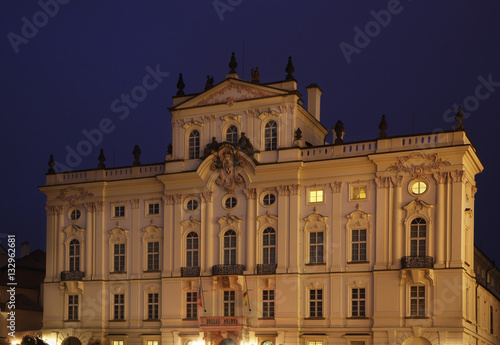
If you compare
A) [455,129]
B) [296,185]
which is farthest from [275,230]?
[455,129]

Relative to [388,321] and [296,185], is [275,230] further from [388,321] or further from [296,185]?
[388,321]

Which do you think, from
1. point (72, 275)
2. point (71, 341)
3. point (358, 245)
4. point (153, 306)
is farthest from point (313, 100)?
point (71, 341)

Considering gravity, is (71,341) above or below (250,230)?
below

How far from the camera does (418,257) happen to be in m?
44.2

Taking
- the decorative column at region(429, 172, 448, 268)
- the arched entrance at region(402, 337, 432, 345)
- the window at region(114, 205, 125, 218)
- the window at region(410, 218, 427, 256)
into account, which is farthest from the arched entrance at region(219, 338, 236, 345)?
the decorative column at region(429, 172, 448, 268)

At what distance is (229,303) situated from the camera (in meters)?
49.7

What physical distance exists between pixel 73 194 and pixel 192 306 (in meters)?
13.4

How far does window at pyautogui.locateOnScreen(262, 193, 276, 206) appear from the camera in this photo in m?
49.5

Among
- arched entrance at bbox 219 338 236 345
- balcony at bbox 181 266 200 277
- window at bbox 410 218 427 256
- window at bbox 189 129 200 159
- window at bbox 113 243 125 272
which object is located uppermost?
window at bbox 189 129 200 159

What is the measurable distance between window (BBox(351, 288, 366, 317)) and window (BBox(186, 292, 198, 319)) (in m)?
11.3

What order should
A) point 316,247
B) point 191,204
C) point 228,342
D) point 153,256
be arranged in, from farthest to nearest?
1. point 153,256
2. point 191,204
3. point 228,342
4. point 316,247

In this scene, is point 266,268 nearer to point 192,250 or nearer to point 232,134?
point 192,250

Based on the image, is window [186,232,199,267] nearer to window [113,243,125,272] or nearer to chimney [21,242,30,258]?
window [113,243,125,272]

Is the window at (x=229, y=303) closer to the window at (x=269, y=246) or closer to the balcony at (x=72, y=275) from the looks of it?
the window at (x=269, y=246)
